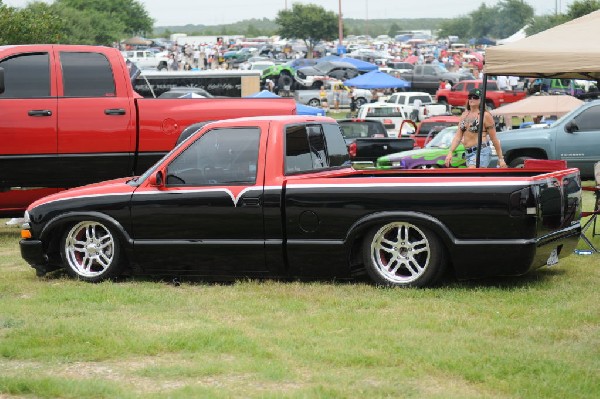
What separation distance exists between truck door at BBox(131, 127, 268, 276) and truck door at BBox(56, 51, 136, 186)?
10.2 ft

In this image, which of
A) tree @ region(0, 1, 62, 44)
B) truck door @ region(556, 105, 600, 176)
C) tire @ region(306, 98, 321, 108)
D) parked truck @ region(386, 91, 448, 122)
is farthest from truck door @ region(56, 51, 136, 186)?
tire @ region(306, 98, 321, 108)

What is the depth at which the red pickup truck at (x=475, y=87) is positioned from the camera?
52.8 metres

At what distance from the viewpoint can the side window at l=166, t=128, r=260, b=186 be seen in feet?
32.7

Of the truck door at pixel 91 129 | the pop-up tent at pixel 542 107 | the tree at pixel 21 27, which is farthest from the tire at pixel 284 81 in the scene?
the truck door at pixel 91 129

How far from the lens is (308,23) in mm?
127625

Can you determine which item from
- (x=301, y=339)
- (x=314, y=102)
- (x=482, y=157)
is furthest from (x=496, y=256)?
(x=314, y=102)

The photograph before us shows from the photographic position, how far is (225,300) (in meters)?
9.16

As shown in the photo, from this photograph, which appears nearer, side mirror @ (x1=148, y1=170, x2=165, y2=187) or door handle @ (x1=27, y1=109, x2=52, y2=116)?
side mirror @ (x1=148, y1=170, x2=165, y2=187)

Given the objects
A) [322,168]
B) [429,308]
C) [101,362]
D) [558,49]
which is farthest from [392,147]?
[101,362]

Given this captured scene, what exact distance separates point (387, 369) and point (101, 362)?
68.6 inches

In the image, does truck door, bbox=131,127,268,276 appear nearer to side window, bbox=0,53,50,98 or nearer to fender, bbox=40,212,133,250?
fender, bbox=40,212,133,250

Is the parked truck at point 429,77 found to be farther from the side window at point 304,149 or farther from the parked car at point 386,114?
the side window at point 304,149

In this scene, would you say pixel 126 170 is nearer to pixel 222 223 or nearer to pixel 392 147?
pixel 222 223

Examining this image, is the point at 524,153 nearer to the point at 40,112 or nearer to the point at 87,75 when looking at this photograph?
the point at 87,75
